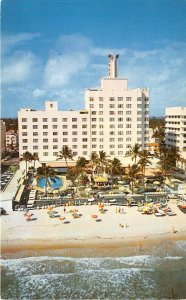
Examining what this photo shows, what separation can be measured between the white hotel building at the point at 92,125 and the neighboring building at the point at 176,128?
10.1 meters

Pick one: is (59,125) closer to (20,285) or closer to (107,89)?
(107,89)

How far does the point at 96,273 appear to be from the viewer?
1131 inches

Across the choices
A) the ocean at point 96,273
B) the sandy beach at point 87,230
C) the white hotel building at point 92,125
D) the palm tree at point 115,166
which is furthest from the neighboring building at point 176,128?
the ocean at point 96,273

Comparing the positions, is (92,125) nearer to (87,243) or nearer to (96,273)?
(87,243)

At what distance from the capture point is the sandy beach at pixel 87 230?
111 feet

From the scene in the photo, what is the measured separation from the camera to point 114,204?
45312 mm

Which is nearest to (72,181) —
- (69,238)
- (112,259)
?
(69,238)

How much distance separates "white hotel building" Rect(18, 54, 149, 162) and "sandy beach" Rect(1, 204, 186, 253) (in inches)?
1091

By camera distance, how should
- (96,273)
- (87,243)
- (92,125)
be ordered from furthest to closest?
(92,125) < (87,243) < (96,273)

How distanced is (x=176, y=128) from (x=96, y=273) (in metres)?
53.1

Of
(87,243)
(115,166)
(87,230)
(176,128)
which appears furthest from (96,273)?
(176,128)

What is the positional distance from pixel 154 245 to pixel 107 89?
4102 cm

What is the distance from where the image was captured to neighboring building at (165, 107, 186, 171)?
2881 inches

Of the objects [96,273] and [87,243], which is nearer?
[96,273]
